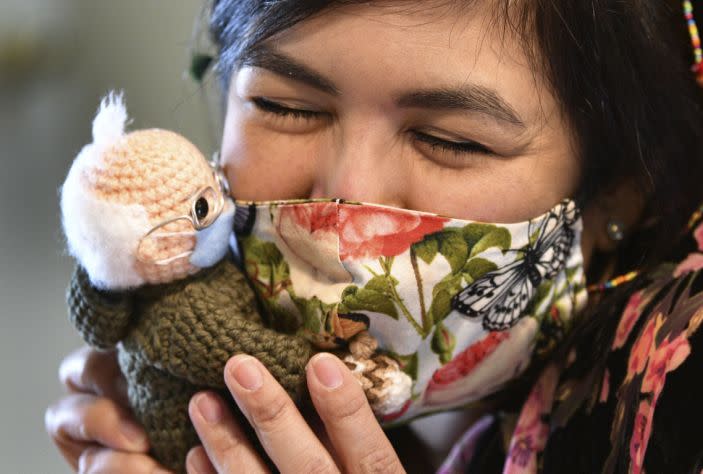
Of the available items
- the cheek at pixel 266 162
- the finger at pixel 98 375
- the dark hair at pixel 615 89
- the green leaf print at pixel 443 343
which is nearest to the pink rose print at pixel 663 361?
the dark hair at pixel 615 89

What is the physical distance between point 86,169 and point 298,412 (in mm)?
348

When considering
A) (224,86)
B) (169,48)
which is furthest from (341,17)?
(169,48)

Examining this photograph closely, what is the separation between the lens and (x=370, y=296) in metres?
0.85

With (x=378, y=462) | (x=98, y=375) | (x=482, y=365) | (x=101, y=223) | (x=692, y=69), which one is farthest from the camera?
(x=98, y=375)

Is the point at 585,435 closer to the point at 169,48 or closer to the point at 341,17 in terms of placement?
the point at 341,17

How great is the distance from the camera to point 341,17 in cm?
85

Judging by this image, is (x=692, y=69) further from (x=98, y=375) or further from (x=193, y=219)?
(x=98, y=375)

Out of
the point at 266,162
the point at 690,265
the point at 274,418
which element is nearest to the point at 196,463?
the point at 274,418

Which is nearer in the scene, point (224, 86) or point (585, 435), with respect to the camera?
point (585, 435)

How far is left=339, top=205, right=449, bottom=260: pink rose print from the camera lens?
0.85 m

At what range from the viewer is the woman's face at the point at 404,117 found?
0.84 m

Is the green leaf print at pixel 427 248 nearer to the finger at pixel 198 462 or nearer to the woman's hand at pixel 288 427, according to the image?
the woman's hand at pixel 288 427

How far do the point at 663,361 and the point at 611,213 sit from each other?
0.30 meters

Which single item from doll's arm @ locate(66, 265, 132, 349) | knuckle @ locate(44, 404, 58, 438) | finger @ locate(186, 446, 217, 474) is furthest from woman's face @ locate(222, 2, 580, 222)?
knuckle @ locate(44, 404, 58, 438)
